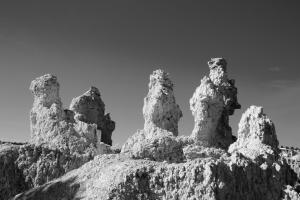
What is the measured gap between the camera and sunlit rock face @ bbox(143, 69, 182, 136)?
94.6ft

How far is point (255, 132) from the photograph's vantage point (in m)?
24.3

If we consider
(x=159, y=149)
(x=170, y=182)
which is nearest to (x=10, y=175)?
(x=159, y=149)

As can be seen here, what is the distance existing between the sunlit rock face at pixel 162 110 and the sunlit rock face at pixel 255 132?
4644 millimetres

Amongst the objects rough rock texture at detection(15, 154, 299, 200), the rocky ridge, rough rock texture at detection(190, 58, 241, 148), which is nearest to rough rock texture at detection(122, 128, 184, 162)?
the rocky ridge

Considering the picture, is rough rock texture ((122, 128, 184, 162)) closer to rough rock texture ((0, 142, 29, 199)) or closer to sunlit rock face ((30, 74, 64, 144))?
sunlit rock face ((30, 74, 64, 144))

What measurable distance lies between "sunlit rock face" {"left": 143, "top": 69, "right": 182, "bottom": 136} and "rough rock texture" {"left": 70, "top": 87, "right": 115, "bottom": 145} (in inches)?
255

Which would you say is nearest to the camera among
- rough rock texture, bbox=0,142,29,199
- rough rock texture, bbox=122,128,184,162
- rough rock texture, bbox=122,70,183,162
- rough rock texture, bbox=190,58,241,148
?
rough rock texture, bbox=122,128,184,162

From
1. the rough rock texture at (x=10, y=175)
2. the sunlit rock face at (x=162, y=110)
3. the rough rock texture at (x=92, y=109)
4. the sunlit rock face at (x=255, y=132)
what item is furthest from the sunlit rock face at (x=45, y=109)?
the sunlit rock face at (x=255, y=132)

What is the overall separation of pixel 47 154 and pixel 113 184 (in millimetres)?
8815

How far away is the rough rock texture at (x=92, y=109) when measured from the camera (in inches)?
1406

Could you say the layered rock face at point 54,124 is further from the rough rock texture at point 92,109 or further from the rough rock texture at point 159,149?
the rough rock texture at point 92,109

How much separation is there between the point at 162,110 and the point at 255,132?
647 centimetres

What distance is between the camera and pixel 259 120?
2456 cm

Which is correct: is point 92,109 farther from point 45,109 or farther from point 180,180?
point 180,180
